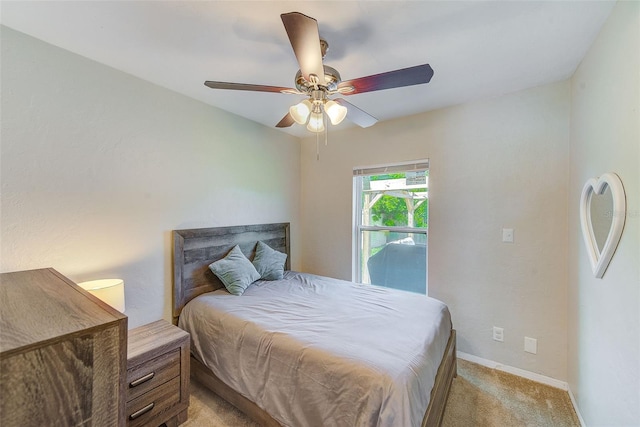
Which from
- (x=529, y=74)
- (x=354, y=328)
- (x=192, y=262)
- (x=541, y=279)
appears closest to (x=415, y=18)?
(x=529, y=74)

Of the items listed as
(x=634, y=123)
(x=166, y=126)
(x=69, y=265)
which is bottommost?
(x=69, y=265)

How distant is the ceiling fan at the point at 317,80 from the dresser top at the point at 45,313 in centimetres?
119

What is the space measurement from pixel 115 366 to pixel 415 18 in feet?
6.24

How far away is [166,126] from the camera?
7.39 ft

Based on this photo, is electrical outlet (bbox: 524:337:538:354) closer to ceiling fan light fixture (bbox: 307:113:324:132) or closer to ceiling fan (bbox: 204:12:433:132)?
ceiling fan (bbox: 204:12:433:132)

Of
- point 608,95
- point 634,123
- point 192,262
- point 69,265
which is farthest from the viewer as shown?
point 192,262

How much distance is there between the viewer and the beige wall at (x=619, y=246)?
115cm

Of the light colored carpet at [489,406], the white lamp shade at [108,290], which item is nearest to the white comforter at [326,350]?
the light colored carpet at [489,406]

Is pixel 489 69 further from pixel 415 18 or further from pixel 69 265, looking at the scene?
pixel 69 265

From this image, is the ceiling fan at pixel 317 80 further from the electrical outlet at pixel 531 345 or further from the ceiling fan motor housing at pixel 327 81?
the electrical outlet at pixel 531 345

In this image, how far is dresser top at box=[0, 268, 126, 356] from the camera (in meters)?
0.54

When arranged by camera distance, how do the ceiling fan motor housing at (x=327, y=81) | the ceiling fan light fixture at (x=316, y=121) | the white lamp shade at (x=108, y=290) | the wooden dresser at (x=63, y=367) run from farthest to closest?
the ceiling fan light fixture at (x=316, y=121) → the white lamp shade at (x=108, y=290) → the ceiling fan motor housing at (x=327, y=81) → the wooden dresser at (x=63, y=367)

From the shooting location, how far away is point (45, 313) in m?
0.71

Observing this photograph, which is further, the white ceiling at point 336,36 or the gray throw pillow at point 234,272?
the gray throw pillow at point 234,272
